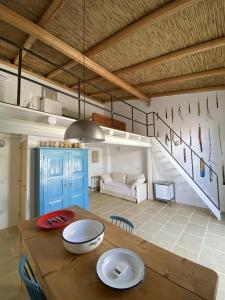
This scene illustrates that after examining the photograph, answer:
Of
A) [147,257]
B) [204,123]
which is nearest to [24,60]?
[147,257]

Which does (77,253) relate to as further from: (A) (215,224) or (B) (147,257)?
(A) (215,224)

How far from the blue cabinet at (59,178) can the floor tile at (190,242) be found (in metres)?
2.63

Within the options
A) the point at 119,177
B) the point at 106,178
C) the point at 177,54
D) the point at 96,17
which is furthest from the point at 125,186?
the point at 96,17

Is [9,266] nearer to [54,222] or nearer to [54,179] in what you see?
[54,222]

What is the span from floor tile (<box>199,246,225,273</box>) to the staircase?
159cm

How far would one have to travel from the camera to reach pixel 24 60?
381cm

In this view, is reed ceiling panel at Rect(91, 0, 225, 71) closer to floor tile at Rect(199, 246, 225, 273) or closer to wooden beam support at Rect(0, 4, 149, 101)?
wooden beam support at Rect(0, 4, 149, 101)

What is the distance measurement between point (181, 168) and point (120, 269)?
4.05m

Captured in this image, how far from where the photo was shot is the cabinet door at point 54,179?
3.45m

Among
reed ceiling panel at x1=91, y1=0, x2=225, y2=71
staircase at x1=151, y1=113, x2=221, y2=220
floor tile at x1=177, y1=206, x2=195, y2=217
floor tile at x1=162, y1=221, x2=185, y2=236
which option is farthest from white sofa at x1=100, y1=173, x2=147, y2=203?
reed ceiling panel at x1=91, y1=0, x2=225, y2=71

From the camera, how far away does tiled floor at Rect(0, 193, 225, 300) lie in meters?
2.23

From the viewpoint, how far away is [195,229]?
3451mm

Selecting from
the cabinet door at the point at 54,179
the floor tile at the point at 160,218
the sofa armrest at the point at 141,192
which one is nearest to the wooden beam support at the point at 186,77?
the cabinet door at the point at 54,179

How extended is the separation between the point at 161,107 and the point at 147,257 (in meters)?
5.33
